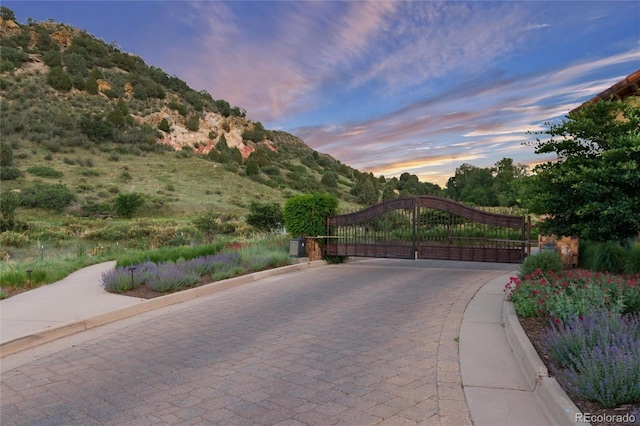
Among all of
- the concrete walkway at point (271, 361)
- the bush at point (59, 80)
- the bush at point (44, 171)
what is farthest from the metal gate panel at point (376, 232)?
the bush at point (59, 80)

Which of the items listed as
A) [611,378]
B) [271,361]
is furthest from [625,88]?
[271,361]

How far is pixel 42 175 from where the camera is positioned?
114 ft

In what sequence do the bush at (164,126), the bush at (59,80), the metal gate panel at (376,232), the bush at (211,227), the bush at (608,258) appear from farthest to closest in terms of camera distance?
the bush at (164,126), the bush at (59,80), the bush at (211,227), the metal gate panel at (376,232), the bush at (608,258)

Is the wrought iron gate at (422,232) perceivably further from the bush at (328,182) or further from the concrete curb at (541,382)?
the bush at (328,182)

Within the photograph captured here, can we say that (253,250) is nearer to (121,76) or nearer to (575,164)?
(575,164)

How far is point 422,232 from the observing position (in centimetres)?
1426

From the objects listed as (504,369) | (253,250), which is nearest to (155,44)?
(253,250)

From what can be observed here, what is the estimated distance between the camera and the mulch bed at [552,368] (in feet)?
11.4

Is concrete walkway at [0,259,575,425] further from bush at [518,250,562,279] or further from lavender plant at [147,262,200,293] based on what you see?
bush at [518,250,562,279]

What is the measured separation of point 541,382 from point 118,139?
168 feet

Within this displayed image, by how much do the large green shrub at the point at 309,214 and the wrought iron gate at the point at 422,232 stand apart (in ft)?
1.16

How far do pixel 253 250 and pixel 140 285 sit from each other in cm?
476

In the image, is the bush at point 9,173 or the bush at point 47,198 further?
the bush at point 9,173

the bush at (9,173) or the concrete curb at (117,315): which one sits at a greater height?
the bush at (9,173)
